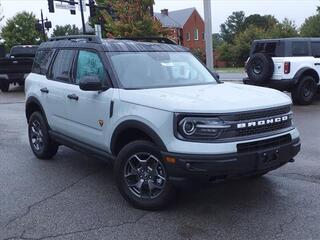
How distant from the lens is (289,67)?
40.4ft

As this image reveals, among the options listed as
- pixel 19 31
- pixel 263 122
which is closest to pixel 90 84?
pixel 263 122

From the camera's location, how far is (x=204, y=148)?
428 cm

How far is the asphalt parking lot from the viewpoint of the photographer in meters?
4.27

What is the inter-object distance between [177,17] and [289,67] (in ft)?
224

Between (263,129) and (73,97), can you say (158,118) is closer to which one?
(263,129)

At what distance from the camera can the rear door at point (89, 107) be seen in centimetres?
529

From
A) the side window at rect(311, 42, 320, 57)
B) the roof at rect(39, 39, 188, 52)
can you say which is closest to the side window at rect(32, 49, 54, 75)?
the roof at rect(39, 39, 188, 52)

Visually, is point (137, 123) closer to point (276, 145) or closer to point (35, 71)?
point (276, 145)

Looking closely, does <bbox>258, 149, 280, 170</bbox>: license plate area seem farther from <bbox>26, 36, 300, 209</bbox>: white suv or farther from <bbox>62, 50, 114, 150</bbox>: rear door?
<bbox>62, 50, 114, 150</bbox>: rear door

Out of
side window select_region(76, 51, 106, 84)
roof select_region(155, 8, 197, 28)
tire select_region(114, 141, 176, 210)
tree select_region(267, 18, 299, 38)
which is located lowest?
tire select_region(114, 141, 176, 210)

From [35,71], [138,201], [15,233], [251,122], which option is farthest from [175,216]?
[35,71]

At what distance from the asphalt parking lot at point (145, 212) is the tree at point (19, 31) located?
50.4 m

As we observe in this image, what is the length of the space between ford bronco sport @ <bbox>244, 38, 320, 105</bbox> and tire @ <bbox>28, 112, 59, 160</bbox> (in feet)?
23.5

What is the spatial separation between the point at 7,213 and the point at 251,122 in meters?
2.67
